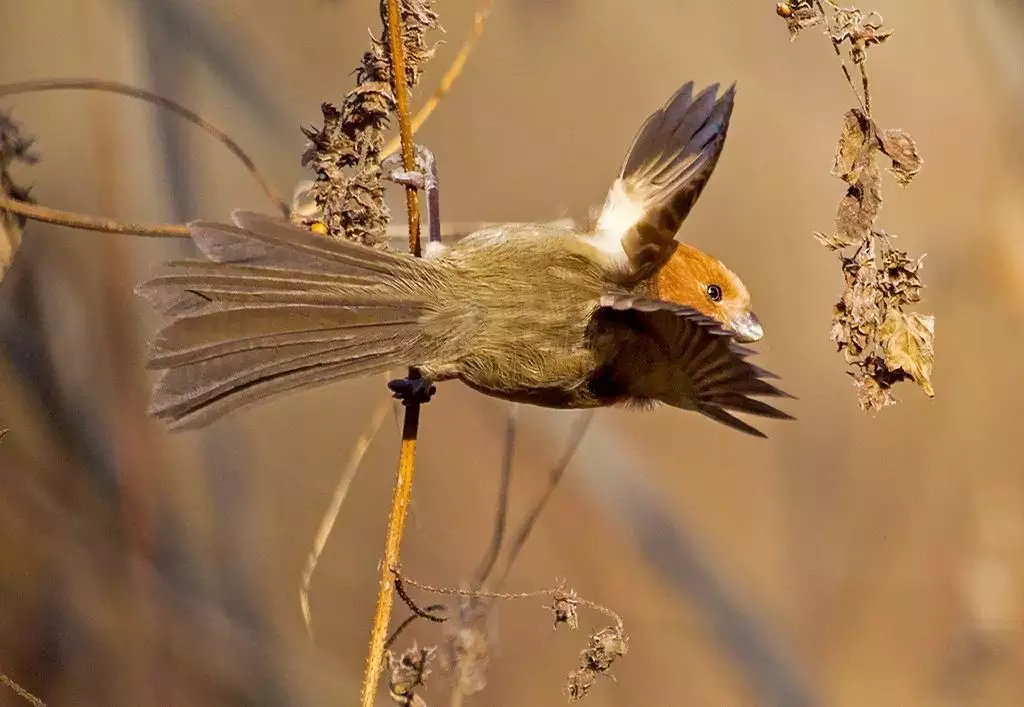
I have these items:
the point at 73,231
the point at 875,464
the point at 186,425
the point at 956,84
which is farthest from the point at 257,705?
the point at 956,84

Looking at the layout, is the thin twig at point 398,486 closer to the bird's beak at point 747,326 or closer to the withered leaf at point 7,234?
the bird's beak at point 747,326

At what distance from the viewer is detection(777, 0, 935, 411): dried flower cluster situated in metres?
0.86

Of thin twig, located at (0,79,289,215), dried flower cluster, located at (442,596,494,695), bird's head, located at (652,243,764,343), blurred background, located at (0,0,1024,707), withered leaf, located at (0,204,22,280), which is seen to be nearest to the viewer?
bird's head, located at (652,243,764,343)

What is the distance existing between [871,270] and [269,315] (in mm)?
609

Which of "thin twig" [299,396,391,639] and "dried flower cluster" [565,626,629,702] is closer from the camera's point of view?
"dried flower cluster" [565,626,629,702]

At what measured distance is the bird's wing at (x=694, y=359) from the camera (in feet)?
2.53

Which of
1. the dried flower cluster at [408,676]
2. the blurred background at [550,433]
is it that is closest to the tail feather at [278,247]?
the dried flower cluster at [408,676]

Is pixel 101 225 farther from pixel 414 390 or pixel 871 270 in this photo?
pixel 871 270

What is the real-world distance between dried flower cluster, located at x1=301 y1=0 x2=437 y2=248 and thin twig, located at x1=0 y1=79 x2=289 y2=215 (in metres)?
0.65

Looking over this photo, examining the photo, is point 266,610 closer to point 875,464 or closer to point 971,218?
point 875,464

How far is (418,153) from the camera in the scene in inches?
44.2

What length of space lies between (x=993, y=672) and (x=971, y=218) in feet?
3.22

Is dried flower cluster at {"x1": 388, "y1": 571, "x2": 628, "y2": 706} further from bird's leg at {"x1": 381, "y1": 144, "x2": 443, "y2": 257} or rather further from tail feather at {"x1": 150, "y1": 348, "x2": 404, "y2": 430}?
bird's leg at {"x1": 381, "y1": 144, "x2": 443, "y2": 257}

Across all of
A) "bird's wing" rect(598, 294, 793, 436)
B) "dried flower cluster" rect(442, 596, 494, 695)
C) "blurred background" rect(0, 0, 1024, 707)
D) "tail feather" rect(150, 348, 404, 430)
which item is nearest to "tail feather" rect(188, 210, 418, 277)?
"tail feather" rect(150, 348, 404, 430)
